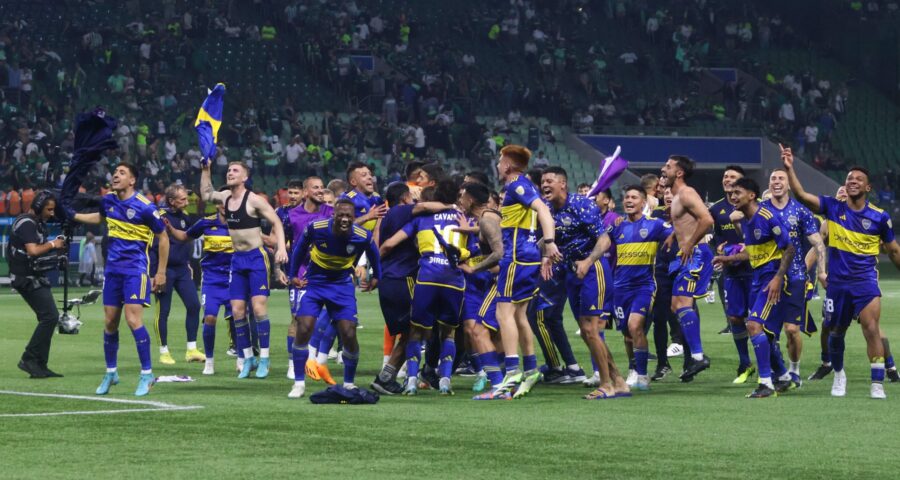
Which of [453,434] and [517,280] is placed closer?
[453,434]

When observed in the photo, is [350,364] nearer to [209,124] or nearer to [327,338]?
[327,338]

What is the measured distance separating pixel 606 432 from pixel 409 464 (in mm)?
2114

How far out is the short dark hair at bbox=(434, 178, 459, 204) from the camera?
1359 centimetres

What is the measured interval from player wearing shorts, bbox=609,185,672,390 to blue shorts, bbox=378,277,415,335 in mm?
2260

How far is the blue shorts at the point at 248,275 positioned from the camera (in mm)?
15789

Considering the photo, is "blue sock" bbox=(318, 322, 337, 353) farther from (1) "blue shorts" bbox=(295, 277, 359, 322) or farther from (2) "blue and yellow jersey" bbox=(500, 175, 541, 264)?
(2) "blue and yellow jersey" bbox=(500, 175, 541, 264)

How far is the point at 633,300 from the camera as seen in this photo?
1473 centimetres

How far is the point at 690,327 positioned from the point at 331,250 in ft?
14.6

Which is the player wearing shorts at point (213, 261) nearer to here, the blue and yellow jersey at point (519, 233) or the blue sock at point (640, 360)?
the blue and yellow jersey at point (519, 233)

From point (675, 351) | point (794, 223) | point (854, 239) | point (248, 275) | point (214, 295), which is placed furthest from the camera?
point (675, 351)

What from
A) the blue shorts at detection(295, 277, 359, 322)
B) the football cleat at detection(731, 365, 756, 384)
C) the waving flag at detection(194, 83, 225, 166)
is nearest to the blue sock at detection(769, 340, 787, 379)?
the football cleat at detection(731, 365, 756, 384)

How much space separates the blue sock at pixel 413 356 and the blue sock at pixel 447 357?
325 mm

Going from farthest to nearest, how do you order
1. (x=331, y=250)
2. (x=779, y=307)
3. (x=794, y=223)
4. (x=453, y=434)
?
(x=794, y=223) → (x=779, y=307) → (x=331, y=250) → (x=453, y=434)

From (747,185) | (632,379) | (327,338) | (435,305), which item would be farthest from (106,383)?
(747,185)
